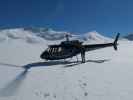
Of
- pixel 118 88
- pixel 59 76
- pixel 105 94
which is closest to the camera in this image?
pixel 105 94

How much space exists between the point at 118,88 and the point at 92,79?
2.91 metres

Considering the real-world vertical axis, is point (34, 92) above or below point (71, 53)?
below

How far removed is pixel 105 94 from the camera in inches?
487

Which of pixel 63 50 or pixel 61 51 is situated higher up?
pixel 63 50

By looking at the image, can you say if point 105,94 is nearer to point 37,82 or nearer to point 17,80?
point 37,82

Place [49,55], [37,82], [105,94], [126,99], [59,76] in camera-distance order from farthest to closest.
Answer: [49,55], [59,76], [37,82], [105,94], [126,99]

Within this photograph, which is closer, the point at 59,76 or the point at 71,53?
the point at 59,76

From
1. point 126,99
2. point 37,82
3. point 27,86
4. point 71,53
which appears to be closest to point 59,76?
point 37,82

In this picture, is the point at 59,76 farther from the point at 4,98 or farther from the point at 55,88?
the point at 4,98

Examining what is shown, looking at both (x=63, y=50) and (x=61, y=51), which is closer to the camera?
(x=61, y=51)

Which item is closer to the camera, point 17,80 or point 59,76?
point 17,80

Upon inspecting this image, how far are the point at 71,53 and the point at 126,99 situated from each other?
1587 cm

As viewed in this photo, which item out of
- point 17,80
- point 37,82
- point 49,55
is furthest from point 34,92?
point 49,55

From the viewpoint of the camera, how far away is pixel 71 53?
2683cm
